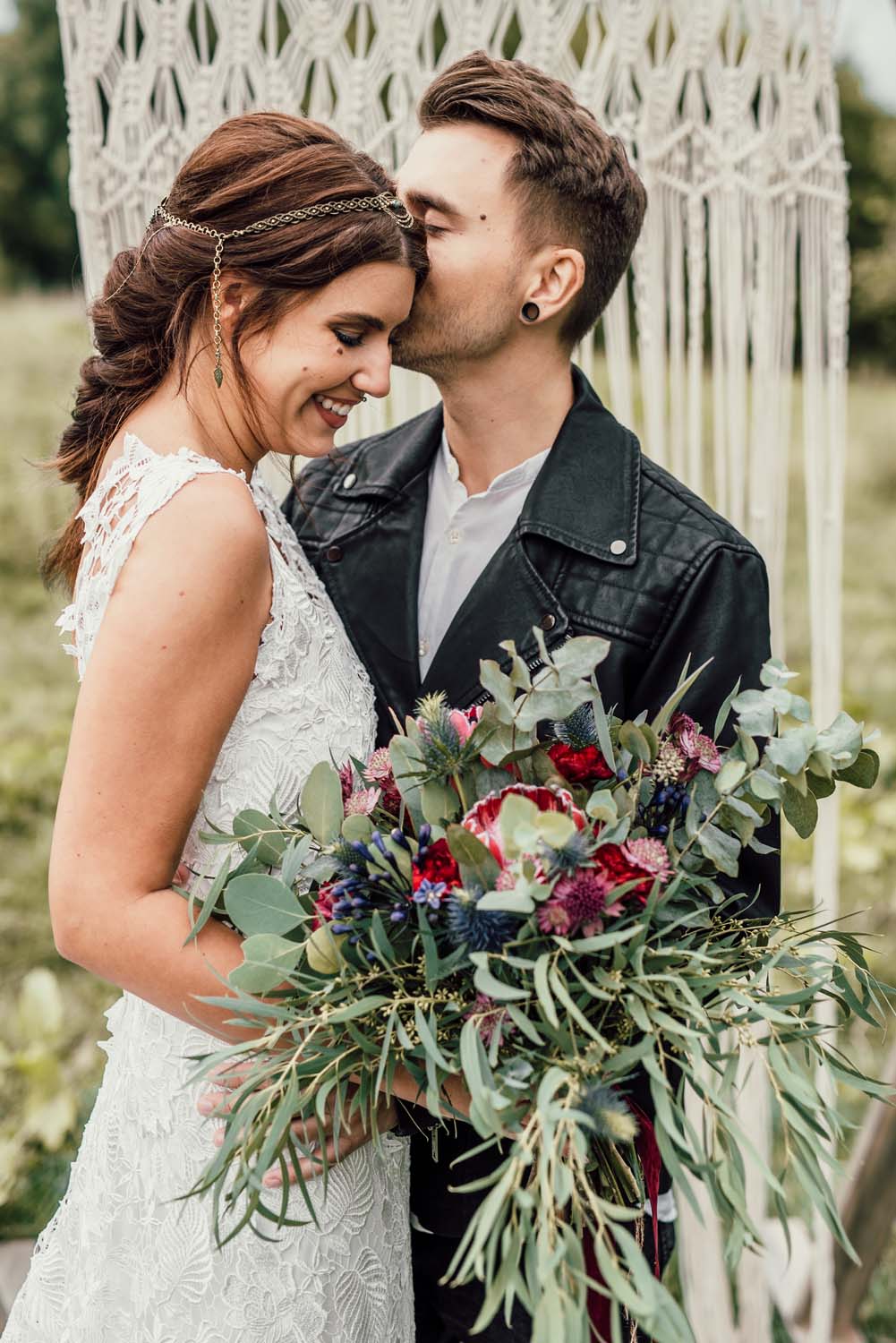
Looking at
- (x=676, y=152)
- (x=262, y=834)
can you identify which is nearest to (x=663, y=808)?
(x=262, y=834)

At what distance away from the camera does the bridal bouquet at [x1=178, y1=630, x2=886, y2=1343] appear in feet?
3.51

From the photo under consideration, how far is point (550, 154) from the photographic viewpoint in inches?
76.9

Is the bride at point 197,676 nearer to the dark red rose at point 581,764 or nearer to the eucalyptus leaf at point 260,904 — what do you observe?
the eucalyptus leaf at point 260,904

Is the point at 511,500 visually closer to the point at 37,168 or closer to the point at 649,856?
the point at 649,856

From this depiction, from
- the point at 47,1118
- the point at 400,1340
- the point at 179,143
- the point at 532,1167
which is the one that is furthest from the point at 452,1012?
the point at 47,1118

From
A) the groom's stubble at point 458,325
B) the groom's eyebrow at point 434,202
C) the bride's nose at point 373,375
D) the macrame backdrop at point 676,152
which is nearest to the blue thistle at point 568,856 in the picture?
the bride's nose at point 373,375

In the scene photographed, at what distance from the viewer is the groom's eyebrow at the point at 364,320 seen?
5.07 feet

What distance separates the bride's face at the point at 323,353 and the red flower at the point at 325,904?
2.18 ft

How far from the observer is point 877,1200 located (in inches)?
101

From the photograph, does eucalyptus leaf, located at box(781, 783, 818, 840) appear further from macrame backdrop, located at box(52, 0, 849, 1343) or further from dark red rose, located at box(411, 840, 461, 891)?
macrame backdrop, located at box(52, 0, 849, 1343)

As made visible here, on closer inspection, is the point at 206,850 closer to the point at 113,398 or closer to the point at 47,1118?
the point at 113,398

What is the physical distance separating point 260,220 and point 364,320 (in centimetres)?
17

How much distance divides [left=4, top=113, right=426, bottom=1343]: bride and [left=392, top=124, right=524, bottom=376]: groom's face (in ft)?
0.87

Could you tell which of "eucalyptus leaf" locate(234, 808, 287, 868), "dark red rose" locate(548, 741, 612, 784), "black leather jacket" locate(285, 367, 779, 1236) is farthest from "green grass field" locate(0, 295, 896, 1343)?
"dark red rose" locate(548, 741, 612, 784)
